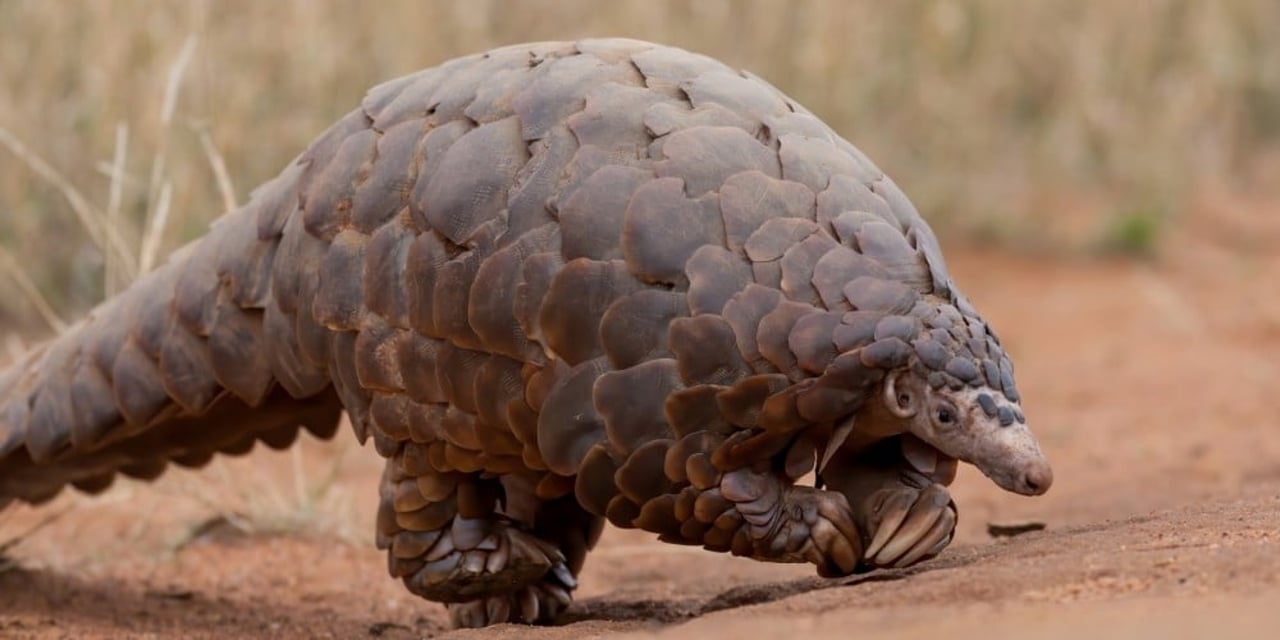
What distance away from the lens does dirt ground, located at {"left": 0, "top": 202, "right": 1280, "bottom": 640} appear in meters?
3.24

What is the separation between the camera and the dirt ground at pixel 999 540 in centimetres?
324

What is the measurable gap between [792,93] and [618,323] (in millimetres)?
7463

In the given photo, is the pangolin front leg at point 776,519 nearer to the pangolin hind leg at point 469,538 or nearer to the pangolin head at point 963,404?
the pangolin head at point 963,404

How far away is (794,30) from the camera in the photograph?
11.2 meters

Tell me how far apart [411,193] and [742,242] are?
2.69ft

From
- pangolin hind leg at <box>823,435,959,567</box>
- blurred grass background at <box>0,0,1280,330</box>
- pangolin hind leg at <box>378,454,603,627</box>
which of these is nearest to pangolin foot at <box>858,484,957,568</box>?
pangolin hind leg at <box>823,435,959,567</box>

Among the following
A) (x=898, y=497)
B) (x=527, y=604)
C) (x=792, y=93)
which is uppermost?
(x=792, y=93)

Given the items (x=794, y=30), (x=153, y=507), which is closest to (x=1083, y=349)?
(x=794, y=30)

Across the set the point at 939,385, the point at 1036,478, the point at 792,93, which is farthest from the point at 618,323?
the point at 792,93

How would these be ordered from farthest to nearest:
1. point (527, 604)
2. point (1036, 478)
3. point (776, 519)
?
point (527, 604) → point (776, 519) → point (1036, 478)

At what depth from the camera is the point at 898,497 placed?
12.6ft

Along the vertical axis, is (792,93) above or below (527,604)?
above

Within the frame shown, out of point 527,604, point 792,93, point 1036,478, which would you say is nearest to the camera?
point 1036,478

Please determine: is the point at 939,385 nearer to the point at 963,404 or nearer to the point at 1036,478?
the point at 963,404
